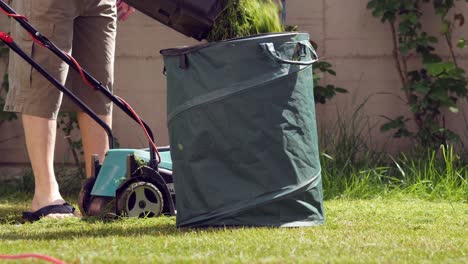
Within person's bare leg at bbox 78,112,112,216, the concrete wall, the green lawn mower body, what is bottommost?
the green lawn mower body

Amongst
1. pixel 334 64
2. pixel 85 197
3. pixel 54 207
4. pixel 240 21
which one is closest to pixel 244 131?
pixel 240 21

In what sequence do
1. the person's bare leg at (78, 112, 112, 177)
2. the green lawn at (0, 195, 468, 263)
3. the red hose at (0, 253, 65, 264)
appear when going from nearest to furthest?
the red hose at (0, 253, 65, 264)
the green lawn at (0, 195, 468, 263)
the person's bare leg at (78, 112, 112, 177)

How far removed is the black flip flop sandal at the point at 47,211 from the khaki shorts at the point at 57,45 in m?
0.39

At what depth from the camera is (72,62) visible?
412cm

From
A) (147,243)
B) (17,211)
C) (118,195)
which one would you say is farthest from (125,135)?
(147,243)

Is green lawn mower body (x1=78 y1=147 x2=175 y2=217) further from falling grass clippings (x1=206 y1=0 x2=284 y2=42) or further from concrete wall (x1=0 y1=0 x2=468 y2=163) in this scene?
concrete wall (x1=0 y1=0 x2=468 y2=163)

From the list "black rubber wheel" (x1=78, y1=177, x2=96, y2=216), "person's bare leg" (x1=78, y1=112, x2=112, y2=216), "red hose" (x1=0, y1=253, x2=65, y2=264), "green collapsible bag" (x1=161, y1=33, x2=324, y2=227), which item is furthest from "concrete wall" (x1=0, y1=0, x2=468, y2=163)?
"red hose" (x1=0, y1=253, x2=65, y2=264)

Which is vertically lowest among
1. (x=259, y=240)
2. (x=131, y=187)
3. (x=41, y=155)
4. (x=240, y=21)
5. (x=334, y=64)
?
(x=259, y=240)

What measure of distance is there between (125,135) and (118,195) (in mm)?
1890

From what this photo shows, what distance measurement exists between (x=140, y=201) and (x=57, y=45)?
2.53ft

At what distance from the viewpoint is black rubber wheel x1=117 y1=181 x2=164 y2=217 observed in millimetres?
4133

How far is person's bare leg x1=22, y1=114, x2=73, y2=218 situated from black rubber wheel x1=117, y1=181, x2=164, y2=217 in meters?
0.37

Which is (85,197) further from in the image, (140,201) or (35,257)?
(35,257)

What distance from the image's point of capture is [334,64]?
596 centimetres
